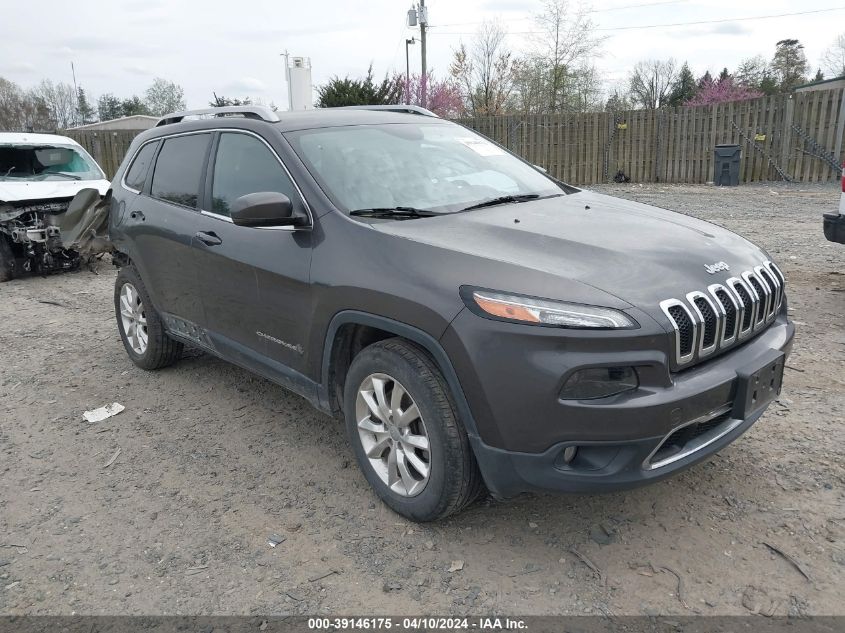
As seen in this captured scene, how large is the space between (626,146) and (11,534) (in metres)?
17.4

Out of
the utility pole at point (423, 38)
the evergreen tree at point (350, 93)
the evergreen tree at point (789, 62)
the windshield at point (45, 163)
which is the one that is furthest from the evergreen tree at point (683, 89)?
the windshield at point (45, 163)

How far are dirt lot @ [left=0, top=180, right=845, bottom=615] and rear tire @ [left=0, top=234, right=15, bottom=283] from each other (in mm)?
5047

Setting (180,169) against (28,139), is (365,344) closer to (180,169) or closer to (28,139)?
(180,169)

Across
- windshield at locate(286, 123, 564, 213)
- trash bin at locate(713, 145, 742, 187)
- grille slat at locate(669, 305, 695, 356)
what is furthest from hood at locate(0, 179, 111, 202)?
trash bin at locate(713, 145, 742, 187)

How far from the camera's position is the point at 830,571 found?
2584mm

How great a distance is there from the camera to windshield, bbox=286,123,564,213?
336 centimetres

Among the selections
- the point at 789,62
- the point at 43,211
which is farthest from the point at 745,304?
the point at 789,62

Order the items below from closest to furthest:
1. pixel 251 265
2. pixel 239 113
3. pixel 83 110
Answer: pixel 251 265, pixel 239 113, pixel 83 110

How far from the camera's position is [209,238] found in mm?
3908

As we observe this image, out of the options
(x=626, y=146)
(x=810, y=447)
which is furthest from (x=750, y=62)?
(x=810, y=447)

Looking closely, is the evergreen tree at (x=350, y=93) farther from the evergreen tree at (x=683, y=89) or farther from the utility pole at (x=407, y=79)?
the evergreen tree at (x=683, y=89)

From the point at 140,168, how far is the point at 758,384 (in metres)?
4.24

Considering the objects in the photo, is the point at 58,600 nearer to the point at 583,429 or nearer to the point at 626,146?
the point at 583,429

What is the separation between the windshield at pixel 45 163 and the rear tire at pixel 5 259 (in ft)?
2.76
